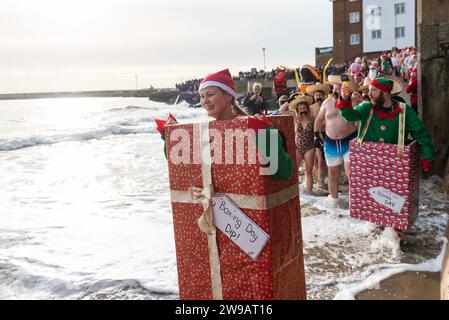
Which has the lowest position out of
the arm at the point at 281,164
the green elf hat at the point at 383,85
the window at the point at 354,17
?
the arm at the point at 281,164

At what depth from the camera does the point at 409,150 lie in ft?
12.4

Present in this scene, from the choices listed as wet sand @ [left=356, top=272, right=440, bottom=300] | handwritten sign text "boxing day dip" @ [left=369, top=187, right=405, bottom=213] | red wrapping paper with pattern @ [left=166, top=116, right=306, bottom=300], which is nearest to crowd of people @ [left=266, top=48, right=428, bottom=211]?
handwritten sign text "boxing day dip" @ [left=369, top=187, right=405, bottom=213]

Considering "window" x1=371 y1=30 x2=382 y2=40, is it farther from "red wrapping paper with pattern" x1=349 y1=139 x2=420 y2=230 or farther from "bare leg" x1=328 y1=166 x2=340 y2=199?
"red wrapping paper with pattern" x1=349 y1=139 x2=420 y2=230

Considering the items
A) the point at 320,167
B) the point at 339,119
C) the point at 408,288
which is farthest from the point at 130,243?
the point at 320,167

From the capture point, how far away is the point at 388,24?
46125 mm

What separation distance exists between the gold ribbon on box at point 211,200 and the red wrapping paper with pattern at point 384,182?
209 cm

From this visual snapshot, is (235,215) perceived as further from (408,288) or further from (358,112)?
(358,112)

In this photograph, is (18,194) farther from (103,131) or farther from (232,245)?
(103,131)

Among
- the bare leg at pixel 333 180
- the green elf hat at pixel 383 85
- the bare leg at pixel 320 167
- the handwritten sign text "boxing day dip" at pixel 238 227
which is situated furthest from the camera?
the bare leg at pixel 320 167

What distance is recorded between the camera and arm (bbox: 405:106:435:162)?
387 centimetres

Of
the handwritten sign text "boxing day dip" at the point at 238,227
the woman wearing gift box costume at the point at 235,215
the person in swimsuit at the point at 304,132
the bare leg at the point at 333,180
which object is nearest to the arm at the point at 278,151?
the woman wearing gift box costume at the point at 235,215

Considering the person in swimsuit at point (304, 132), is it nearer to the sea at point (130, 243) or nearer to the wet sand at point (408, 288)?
the sea at point (130, 243)

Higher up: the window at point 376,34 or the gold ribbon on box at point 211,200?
the window at point 376,34

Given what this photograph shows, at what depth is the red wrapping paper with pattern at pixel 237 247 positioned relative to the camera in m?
1.97
